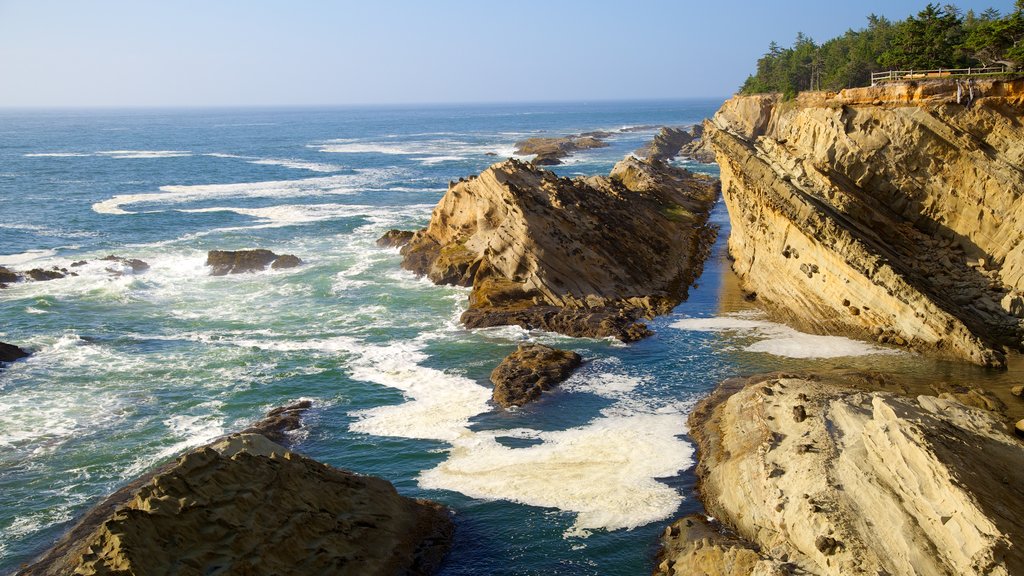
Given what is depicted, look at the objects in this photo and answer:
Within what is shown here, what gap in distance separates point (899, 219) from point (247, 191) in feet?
216

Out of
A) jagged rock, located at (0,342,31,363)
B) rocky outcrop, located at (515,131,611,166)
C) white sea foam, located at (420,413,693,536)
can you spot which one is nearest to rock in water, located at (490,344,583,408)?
white sea foam, located at (420,413,693,536)

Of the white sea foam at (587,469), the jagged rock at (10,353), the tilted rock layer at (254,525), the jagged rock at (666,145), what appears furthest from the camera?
the jagged rock at (666,145)

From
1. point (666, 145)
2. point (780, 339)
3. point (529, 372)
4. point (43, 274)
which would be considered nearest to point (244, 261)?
point (43, 274)

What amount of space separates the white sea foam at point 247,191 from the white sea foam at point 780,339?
175 feet

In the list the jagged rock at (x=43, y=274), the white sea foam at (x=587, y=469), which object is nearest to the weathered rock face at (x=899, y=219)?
the white sea foam at (x=587, y=469)

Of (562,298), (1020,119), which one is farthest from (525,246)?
(1020,119)

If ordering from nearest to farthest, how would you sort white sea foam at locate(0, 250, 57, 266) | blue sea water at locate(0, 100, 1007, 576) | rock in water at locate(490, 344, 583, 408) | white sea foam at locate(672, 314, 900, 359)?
blue sea water at locate(0, 100, 1007, 576) → rock in water at locate(490, 344, 583, 408) → white sea foam at locate(672, 314, 900, 359) → white sea foam at locate(0, 250, 57, 266)

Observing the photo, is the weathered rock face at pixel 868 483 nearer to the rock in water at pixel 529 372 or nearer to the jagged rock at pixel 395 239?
the rock in water at pixel 529 372

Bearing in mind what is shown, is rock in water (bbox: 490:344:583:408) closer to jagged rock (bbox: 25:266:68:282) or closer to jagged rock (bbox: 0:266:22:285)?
jagged rock (bbox: 25:266:68:282)

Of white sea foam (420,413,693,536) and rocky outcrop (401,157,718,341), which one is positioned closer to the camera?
white sea foam (420,413,693,536)

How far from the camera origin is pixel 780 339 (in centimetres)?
3309

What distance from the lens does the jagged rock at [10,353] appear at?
109 ft

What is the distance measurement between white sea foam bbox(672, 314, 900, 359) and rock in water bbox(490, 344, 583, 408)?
23.4 ft

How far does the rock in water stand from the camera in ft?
92.1
